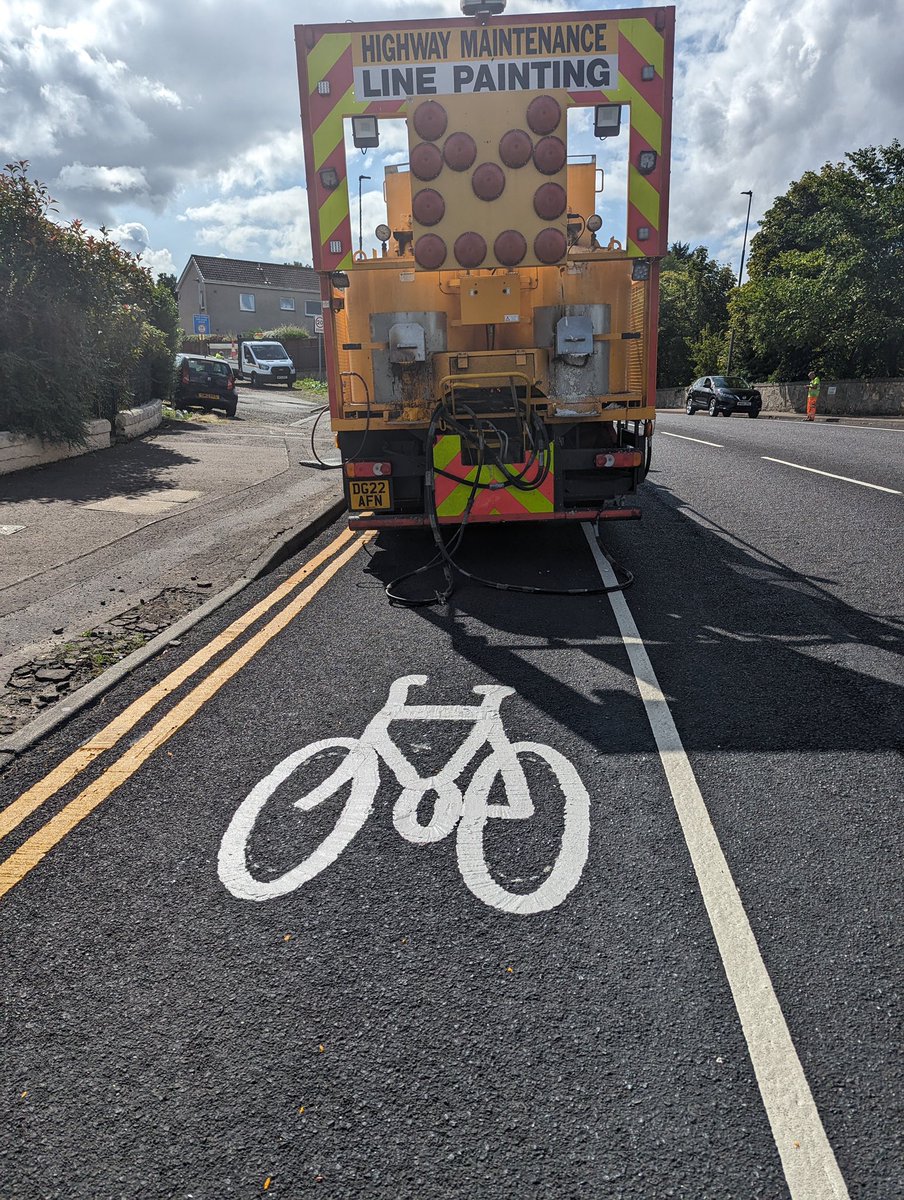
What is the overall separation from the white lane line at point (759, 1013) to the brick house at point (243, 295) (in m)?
62.2

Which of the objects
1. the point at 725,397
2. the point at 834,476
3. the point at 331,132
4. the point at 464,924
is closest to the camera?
the point at 464,924

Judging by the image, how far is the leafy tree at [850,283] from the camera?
31344 mm

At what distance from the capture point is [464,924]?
279 centimetres

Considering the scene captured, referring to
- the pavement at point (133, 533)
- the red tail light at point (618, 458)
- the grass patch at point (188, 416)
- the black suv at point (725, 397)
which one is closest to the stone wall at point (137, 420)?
the pavement at point (133, 533)

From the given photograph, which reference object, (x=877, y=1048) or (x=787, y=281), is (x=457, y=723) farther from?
(x=787, y=281)

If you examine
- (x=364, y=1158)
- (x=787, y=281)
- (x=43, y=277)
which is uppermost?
(x=787, y=281)

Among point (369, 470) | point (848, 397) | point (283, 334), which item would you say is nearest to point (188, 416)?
point (369, 470)

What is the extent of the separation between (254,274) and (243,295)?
7.46 feet

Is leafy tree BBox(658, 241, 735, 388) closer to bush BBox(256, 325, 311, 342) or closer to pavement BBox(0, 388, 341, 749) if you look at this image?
bush BBox(256, 325, 311, 342)

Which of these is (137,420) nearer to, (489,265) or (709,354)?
(489,265)

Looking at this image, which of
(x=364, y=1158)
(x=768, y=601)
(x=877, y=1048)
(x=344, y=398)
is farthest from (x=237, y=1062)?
(x=344, y=398)

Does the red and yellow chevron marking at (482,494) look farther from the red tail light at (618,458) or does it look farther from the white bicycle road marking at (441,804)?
the white bicycle road marking at (441,804)

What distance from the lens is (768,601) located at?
632 cm

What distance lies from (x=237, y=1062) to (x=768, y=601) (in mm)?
5155
